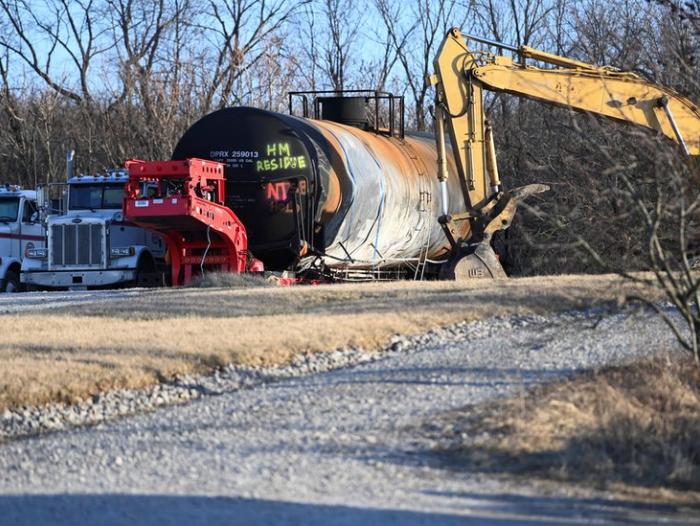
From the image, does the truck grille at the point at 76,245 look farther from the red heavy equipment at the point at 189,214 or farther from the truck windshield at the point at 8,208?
the red heavy equipment at the point at 189,214

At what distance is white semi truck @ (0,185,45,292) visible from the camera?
27.5 m

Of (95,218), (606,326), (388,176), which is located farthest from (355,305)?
(95,218)

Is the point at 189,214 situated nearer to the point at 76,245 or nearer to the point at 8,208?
the point at 76,245

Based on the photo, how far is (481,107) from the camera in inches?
904

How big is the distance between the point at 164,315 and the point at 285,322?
2183 mm

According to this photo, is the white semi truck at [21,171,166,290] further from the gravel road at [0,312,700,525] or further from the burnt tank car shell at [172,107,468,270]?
the gravel road at [0,312,700,525]

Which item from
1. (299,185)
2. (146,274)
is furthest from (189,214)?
(146,274)

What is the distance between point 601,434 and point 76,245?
1917 centimetres

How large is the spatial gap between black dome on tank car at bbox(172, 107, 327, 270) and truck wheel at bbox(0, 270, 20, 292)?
7.54 m

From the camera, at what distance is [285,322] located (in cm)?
1430

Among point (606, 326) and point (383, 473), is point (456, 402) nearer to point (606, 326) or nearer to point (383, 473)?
point (383, 473)

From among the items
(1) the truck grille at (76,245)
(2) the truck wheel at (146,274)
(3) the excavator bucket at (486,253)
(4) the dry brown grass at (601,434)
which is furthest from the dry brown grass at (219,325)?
(1) the truck grille at (76,245)

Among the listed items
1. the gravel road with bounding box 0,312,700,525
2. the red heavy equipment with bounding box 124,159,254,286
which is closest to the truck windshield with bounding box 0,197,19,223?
the red heavy equipment with bounding box 124,159,254,286

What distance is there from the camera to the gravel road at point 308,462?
23.0ft
